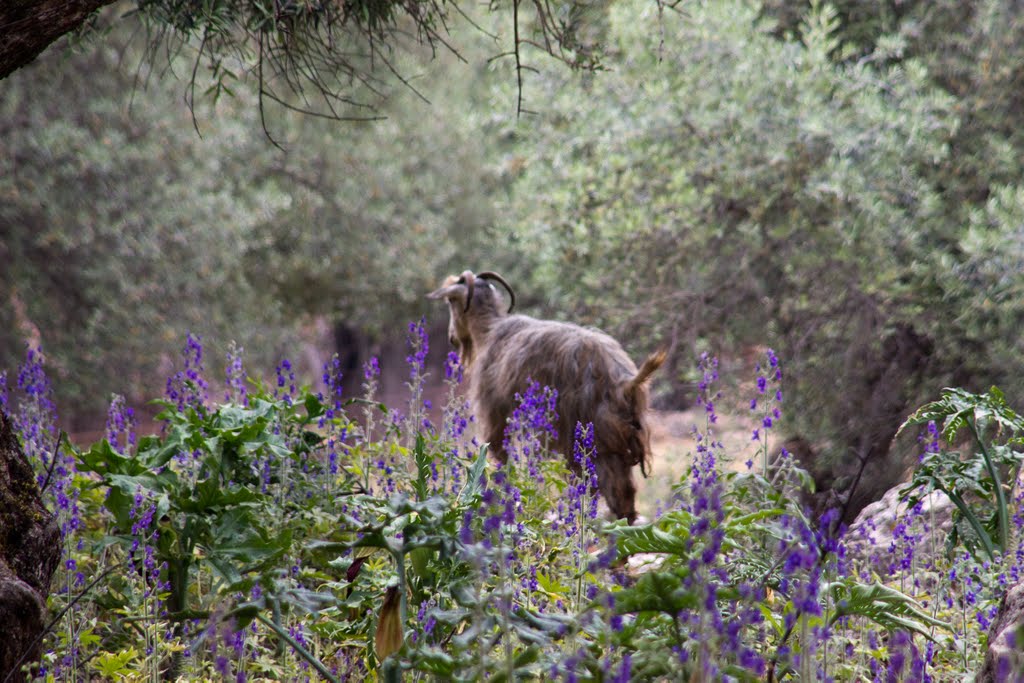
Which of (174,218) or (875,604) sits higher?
(174,218)

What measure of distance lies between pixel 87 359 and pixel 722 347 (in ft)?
25.6

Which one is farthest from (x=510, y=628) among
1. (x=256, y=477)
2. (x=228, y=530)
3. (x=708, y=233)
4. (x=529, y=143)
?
(x=529, y=143)

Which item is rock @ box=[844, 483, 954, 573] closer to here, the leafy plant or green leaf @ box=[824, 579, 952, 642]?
the leafy plant

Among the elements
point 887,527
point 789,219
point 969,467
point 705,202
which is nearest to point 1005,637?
point 969,467

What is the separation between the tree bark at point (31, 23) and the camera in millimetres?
2748

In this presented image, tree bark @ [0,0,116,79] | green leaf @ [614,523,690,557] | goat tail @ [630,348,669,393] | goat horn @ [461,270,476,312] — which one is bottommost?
green leaf @ [614,523,690,557]

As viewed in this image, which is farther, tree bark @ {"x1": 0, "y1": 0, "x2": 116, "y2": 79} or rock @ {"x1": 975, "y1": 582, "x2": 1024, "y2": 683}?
tree bark @ {"x1": 0, "y1": 0, "x2": 116, "y2": 79}

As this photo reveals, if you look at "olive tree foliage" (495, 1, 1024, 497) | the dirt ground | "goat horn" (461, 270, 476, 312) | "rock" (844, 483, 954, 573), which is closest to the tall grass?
"rock" (844, 483, 954, 573)

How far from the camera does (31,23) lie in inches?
110

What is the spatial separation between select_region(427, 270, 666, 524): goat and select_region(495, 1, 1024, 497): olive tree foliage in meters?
2.33

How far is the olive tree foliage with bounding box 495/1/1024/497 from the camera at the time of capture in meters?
8.26

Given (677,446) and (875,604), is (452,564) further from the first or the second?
(677,446)

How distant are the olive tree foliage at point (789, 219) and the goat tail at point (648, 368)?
2535mm

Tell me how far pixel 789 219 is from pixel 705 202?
2.50 feet
